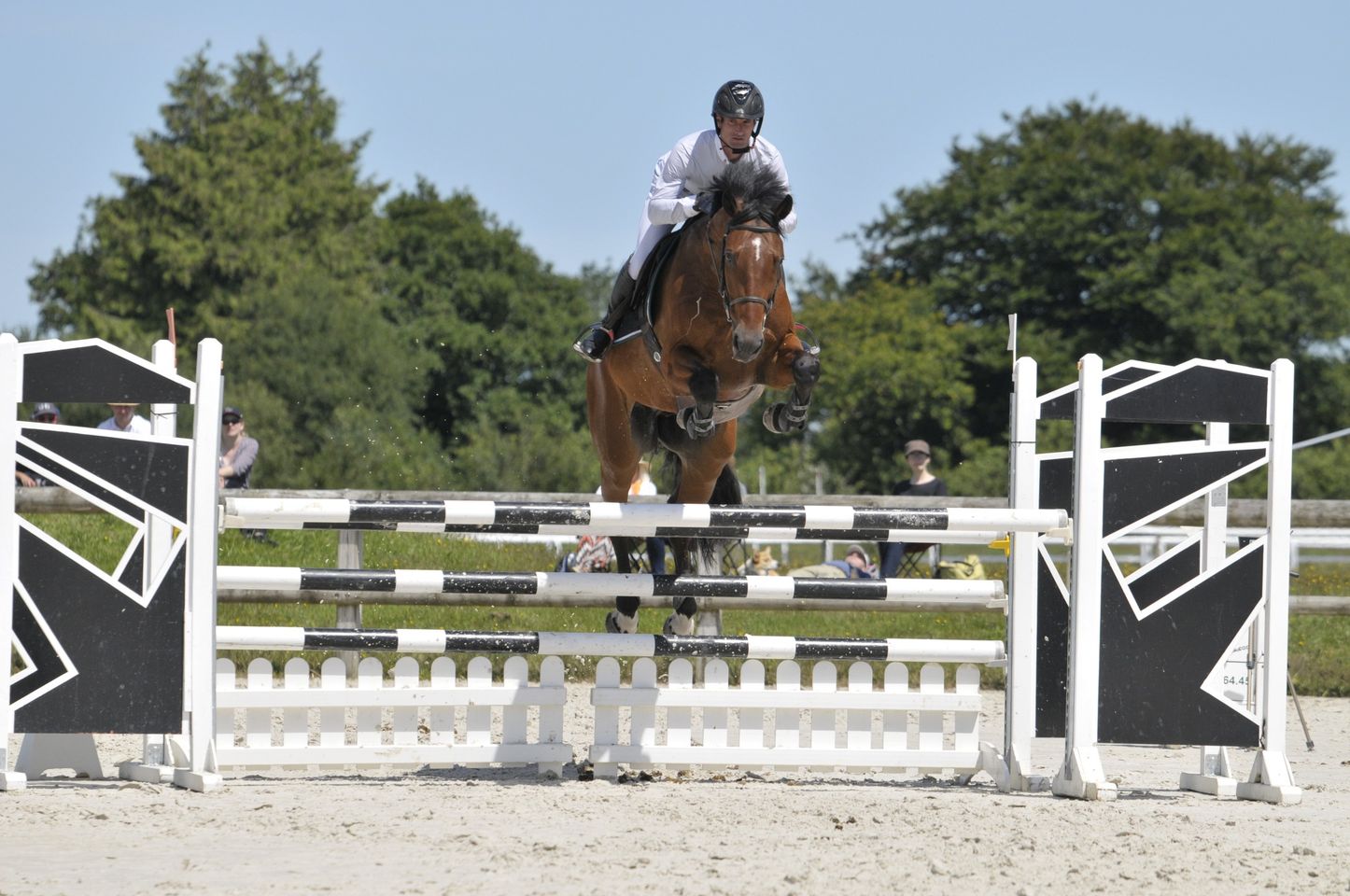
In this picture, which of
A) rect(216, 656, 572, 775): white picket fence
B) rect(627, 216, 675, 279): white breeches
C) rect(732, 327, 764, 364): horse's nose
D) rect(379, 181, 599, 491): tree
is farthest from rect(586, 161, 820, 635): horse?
rect(379, 181, 599, 491): tree

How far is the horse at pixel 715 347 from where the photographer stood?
495cm

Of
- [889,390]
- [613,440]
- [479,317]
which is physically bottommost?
[613,440]

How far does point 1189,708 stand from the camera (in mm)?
4895

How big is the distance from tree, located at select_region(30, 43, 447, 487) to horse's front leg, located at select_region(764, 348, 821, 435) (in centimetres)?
2522

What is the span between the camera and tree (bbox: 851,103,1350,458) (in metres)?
35.9

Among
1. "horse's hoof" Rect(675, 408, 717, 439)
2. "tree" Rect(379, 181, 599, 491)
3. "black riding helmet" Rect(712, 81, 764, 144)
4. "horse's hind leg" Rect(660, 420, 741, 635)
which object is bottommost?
"horse's hind leg" Rect(660, 420, 741, 635)

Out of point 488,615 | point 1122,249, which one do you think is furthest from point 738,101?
point 1122,249

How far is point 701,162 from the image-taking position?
17.7ft

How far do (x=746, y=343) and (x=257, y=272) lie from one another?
31.2 m

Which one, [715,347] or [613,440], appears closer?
[715,347]

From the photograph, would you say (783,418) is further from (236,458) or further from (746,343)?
(236,458)

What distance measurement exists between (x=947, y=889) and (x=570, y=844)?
2.94ft

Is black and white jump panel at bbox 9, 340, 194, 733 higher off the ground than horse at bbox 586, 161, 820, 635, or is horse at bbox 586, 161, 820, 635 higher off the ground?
horse at bbox 586, 161, 820, 635

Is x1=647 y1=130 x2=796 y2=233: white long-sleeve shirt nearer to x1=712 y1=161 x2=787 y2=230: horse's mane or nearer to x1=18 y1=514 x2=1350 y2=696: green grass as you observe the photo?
x1=712 y1=161 x2=787 y2=230: horse's mane
